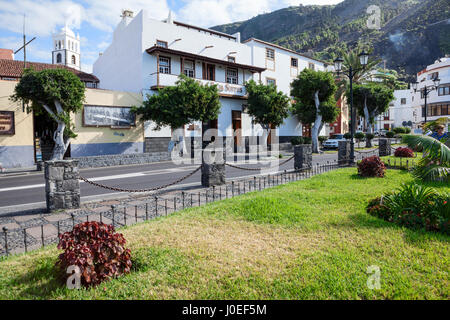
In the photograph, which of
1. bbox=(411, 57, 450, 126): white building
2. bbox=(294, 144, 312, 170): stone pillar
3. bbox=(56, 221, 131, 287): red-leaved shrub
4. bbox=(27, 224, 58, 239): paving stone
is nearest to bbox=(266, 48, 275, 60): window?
bbox=(294, 144, 312, 170): stone pillar

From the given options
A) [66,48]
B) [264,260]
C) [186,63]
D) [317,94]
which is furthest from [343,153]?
[66,48]

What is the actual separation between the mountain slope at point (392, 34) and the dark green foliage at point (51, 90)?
71.1m

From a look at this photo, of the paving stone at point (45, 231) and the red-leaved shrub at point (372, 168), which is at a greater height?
the red-leaved shrub at point (372, 168)

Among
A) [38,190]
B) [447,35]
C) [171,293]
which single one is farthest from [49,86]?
[447,35]

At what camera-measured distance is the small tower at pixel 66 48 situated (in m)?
75.2

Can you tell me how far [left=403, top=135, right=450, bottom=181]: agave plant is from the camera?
6.23 meters

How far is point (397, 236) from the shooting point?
15.8 feet

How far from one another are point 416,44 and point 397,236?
118m

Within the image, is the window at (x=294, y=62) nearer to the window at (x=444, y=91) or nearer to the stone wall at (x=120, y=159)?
the stone wall at (x=120, y=159)

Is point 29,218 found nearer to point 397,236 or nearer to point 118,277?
point 118,277

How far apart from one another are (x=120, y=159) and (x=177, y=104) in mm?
5510

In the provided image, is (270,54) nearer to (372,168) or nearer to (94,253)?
(372,168)

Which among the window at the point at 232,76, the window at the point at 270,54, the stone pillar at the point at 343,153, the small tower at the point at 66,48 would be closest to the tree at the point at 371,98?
the window at the point at 270,54

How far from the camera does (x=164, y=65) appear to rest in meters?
24.5
